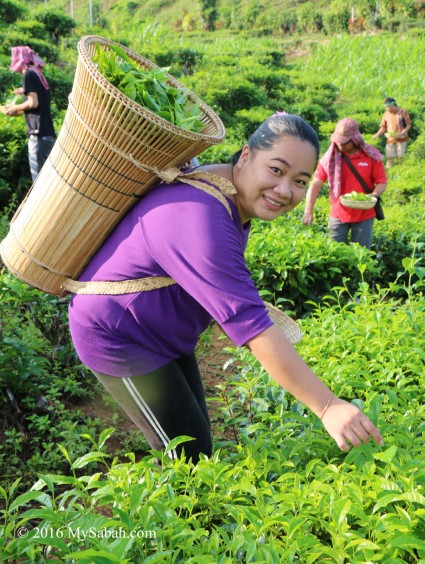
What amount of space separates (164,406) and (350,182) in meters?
3.80

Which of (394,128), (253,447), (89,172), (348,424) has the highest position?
(89,172)

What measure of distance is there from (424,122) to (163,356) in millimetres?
14176

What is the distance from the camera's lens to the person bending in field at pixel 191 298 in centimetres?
163

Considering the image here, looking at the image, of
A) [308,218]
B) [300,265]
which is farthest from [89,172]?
[308,218]

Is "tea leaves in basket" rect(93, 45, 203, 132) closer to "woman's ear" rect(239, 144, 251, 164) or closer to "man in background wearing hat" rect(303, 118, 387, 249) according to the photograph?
"woman's ear" rect(239, 144, 251, 164)

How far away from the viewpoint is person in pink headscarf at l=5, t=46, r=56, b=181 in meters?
5.62

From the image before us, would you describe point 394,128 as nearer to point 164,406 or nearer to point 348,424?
point 164,406

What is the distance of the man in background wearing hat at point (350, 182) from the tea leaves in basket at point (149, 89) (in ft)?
10.9

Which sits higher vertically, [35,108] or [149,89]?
[149,89]

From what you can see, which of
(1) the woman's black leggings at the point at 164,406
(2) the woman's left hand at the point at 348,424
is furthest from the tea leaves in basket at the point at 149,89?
(2) the woman's left hand at the point at 348,424

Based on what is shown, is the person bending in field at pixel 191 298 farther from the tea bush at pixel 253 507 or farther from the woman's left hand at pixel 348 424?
the tea bush at pixel 253 507

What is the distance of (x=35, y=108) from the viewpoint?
18.5 feet

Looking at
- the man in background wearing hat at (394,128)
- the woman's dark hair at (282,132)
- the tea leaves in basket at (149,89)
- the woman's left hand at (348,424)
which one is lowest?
the man in background wearing hat at (394,128)

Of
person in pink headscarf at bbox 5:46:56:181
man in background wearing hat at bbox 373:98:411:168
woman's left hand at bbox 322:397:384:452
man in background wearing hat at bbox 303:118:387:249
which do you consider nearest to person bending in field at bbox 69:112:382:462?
woman's left hand at bbox 322:397:384:452
